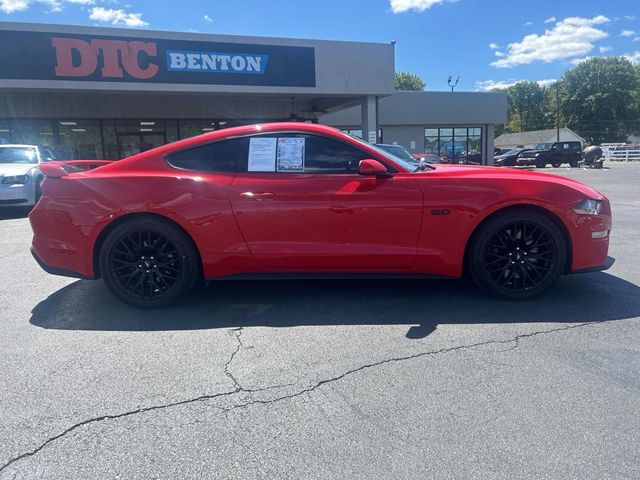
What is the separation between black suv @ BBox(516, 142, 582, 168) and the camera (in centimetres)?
3444

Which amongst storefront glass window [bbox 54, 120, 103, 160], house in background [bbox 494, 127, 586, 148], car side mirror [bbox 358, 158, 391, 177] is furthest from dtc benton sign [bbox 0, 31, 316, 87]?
house in background [bbox 494, 127, 586, 148]

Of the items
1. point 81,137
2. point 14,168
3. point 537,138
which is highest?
point 537,138

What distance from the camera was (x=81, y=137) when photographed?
18719 mm

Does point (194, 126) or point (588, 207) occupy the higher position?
point (194, 126)

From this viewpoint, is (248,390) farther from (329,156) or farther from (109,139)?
(109,139)

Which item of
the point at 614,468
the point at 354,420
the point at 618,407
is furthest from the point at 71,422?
the point at 618,407

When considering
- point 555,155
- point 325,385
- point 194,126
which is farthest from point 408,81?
Result: point 325,385

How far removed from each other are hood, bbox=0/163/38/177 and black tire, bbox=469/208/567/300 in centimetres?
973

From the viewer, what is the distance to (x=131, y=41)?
44.2 feet

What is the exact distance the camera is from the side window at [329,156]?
12.8 ft

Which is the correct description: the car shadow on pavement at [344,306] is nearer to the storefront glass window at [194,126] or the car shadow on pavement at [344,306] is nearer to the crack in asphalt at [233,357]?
the crack in asphalt at [233,357]

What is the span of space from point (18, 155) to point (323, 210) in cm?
1018

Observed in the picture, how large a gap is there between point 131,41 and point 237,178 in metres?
12.0

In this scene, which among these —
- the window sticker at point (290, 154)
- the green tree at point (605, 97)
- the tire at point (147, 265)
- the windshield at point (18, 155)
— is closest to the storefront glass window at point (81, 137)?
the windshield at point (18, 155)
